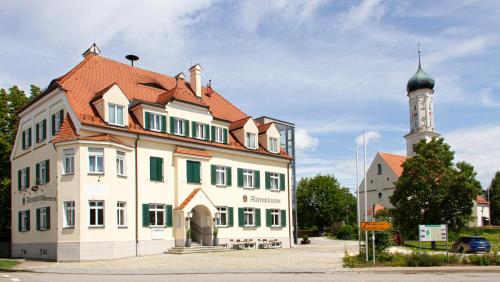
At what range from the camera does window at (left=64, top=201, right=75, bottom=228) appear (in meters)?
30.6

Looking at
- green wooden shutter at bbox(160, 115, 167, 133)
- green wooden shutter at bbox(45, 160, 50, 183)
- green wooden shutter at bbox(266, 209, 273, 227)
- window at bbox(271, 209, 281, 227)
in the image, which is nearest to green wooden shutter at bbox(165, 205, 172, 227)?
green wooden shutter at bbox(160, 115, 167, 133)

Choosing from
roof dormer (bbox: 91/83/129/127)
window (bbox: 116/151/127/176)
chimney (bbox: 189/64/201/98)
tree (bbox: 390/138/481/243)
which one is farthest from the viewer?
tree (bbox: 390/138/481/243)

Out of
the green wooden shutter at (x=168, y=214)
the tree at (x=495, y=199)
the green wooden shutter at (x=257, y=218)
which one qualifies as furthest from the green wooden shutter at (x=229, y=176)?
the tree at (x=495, y=199)

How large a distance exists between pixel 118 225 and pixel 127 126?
234 inches

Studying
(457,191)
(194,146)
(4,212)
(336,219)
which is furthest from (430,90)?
(4,212)

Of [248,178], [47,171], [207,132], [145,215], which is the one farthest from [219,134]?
[47,171]

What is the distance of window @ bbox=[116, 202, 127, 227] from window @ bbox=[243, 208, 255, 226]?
1076 centimetres

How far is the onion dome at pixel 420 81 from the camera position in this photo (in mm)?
89438

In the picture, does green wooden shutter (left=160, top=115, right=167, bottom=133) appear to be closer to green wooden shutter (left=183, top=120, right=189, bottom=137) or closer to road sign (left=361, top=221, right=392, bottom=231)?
green wooden shutter (left=183, top=120, right=189, bottom=137)

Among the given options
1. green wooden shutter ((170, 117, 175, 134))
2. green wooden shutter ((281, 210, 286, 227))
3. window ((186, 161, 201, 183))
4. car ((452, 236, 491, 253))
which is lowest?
car ((452, 236, 491, 253))

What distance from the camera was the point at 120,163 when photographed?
107 ft

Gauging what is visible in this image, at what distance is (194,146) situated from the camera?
3778 centimetres

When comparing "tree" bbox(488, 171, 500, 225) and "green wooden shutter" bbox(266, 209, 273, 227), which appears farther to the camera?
"tree" bbox(488, 171, 500, 225)

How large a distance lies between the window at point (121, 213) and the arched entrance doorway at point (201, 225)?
20.6 feet
